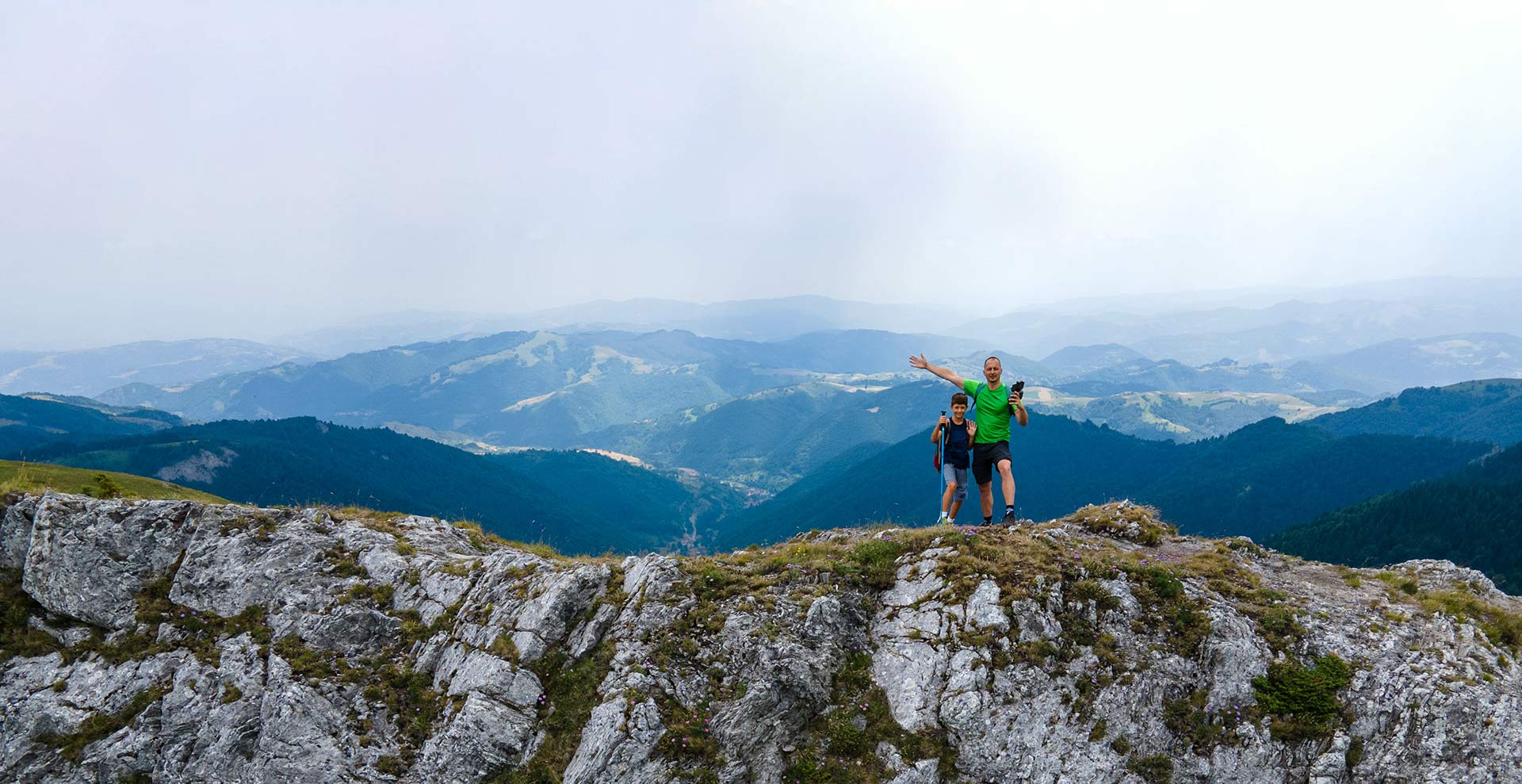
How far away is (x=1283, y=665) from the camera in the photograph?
13484 millimetres

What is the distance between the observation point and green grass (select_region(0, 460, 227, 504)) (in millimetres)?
20719

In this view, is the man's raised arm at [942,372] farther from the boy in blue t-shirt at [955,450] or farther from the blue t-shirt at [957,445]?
the blue t-shirt at [957,445]

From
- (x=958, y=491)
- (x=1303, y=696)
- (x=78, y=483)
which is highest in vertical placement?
(x=78, y=483)

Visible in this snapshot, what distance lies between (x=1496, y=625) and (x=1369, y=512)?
737ft

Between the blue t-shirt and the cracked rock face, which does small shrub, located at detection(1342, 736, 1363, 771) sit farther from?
the blue t-shirt

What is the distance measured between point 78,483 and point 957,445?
33985 mm

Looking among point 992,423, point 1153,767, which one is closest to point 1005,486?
point 992,423

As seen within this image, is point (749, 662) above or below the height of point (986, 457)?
below

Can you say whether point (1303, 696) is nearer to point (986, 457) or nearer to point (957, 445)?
point (986, 457)

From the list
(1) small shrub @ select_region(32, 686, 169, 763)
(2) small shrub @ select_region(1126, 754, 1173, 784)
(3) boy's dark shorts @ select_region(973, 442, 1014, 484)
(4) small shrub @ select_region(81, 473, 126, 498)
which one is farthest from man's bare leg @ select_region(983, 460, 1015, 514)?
(4) small shrub @ select_region(81, 473, 126, 498)

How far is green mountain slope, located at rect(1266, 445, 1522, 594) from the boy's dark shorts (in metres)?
186

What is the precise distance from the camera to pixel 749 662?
1473 cm

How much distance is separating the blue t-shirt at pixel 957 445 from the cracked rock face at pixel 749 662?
2213mm

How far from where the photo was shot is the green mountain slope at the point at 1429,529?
149250mm
